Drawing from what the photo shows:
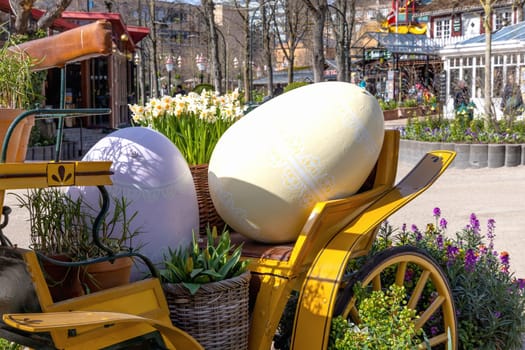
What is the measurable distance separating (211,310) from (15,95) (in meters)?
1.04

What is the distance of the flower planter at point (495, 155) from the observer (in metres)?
12.4

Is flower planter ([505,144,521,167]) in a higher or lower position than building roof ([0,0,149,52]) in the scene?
lower

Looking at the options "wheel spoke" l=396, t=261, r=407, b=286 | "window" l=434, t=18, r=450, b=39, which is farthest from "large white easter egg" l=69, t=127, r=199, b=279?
"window" l=434, t=18, r=450, b=39

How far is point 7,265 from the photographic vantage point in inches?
74.2

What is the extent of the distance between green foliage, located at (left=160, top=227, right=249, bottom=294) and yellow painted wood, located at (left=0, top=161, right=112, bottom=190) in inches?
24.3

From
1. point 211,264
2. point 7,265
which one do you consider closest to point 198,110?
point 211,264

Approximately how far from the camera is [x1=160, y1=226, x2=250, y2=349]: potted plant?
243cm

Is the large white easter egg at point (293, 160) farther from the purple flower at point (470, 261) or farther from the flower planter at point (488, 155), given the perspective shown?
the flower planter at point (488, 155)

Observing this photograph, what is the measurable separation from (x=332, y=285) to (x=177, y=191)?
2.48 feet

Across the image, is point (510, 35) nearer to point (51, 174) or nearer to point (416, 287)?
point (416, 287)

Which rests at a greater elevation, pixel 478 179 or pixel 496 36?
pixel 496 36

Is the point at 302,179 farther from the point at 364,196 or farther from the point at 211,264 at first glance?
the point at 211,264

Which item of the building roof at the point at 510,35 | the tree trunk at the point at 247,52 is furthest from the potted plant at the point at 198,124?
the tree trunk at the point at 247,52

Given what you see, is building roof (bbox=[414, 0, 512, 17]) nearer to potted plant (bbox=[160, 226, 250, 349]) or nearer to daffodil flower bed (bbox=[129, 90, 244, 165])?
daffodil flower bed (bbox=[129, 90, 244, 165])
